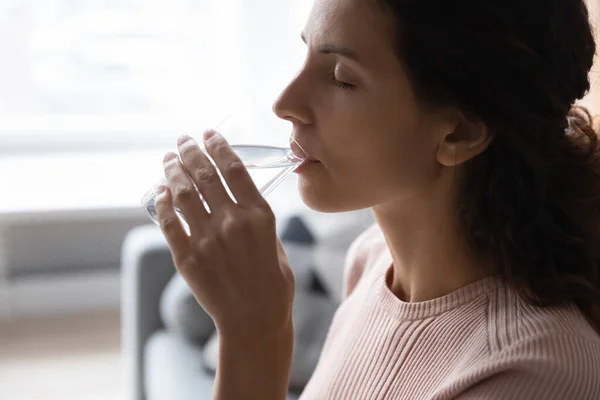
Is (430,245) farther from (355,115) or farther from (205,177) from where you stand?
(205,177)

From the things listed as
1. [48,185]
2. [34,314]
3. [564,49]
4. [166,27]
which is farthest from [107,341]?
[564,49]

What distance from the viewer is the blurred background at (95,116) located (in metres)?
3.25

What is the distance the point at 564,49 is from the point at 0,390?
2541 mm

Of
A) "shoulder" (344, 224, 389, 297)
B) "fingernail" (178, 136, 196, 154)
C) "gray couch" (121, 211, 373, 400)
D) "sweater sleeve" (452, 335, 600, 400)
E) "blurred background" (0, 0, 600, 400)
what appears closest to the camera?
"sweater sleeve" (452, 335, 600, 400)

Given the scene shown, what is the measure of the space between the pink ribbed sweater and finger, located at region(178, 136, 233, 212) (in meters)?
0.31

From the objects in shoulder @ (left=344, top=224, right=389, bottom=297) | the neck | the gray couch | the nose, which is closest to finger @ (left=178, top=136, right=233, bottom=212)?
the nose

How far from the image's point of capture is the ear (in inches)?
36.5

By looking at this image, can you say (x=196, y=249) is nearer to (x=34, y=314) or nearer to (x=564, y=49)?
(x=564, y=49)

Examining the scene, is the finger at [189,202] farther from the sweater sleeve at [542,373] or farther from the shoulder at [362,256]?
the shoulder at [362,256]

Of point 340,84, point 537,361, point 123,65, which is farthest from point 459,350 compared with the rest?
point 123,65

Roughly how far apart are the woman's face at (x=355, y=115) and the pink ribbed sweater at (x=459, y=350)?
165mm

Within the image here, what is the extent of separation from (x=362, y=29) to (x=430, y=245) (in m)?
0.30

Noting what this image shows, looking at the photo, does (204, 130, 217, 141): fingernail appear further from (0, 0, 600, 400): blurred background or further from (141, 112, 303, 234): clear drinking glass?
(0, 0, 600, 400): blurred background

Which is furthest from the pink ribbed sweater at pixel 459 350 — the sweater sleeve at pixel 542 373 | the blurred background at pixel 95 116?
the blurred background at pixel 95 116
